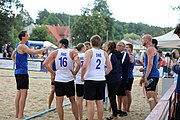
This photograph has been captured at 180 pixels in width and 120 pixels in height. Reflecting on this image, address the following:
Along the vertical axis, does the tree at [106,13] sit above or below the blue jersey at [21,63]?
above

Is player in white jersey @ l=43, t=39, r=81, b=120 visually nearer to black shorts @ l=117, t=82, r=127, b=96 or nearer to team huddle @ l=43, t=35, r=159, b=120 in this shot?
team huddle @ l=43, t=35, r=159, b=120

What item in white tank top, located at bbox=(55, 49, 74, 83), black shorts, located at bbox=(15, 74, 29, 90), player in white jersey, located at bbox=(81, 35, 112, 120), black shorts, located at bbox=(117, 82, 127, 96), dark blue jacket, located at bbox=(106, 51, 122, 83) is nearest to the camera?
player in white jersey, located at bbox=(81, 35, 112, 120)

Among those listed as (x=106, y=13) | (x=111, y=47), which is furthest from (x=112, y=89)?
(x=106, y=13)

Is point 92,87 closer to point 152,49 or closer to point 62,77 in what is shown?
point 62,77

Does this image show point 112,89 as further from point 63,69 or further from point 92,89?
point 63,69

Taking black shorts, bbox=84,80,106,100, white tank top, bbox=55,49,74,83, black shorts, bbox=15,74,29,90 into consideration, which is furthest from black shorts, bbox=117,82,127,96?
black shorts, bbox=15,74,29,90

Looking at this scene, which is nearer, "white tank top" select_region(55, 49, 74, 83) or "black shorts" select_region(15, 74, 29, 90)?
"white tank top" select_region(55, 49, 74, 83)

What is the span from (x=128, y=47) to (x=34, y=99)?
3734 mm

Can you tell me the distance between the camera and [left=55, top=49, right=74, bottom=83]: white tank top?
19.4ft

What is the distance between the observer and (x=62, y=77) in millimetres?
5949

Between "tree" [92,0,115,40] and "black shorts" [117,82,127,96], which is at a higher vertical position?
"tree" [92,0,115,40]

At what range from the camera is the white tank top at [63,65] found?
5.91m

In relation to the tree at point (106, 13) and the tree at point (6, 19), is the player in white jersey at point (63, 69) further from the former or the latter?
the tree at point (106, 13)

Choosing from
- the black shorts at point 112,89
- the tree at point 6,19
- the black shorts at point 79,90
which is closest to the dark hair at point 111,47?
the black shorts at point 112,89
